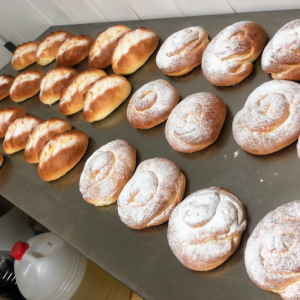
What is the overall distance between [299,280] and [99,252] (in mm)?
766

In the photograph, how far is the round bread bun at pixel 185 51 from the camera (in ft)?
4.85

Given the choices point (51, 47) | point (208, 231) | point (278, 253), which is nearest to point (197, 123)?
point (208, 231)

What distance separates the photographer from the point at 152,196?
1146mm

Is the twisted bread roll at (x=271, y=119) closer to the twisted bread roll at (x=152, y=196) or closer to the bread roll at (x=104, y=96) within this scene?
the twisted bread roll at (x=152, y=196)

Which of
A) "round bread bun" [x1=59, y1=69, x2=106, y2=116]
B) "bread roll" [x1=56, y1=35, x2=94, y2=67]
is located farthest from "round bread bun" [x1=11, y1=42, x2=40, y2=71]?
"round bread bun" [x1=59, y1=69, x2=106, y2=116]

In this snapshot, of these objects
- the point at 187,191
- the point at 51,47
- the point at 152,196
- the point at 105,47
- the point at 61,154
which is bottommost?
the point at 187,191

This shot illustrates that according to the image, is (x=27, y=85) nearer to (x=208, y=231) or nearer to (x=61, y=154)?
(x=61, y=154)

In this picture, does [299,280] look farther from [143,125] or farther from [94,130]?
[94,130]

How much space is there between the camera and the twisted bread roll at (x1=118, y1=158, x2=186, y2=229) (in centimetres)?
114

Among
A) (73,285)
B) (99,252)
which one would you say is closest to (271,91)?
(99,252)

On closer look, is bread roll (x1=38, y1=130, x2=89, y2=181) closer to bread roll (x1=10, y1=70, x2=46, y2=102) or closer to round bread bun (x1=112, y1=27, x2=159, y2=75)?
round bread bun (x1=112, y1=27, x2=159, y2=75)

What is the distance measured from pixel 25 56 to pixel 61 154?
1406 millimetres

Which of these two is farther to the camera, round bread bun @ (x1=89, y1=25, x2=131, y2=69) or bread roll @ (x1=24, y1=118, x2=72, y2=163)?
round bread bun @ (x1=89, y1=25, x2=131, y2=69)

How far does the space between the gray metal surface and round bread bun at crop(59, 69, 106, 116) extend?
8 centimetres
